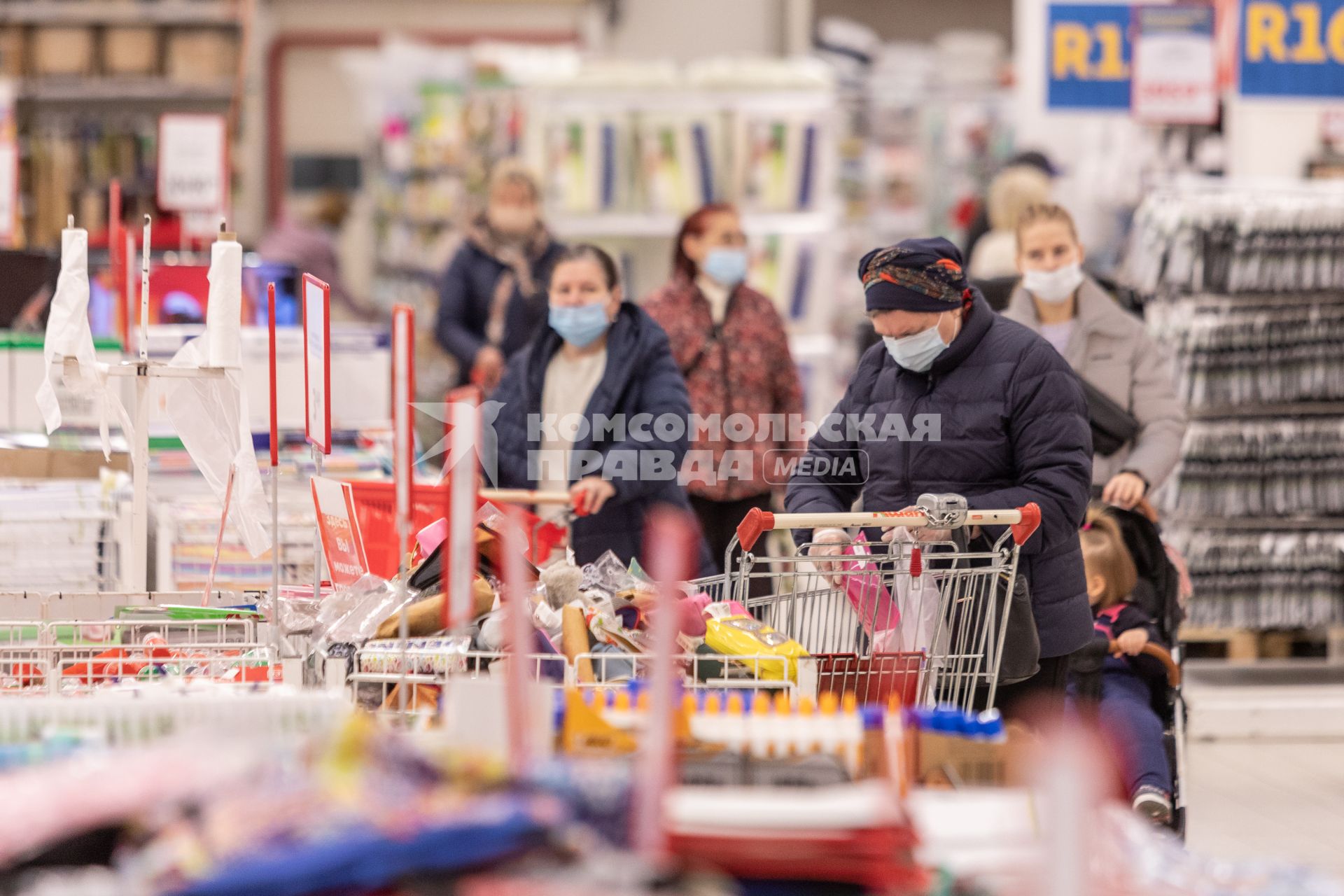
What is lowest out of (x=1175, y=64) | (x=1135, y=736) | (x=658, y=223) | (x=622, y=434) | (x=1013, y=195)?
(x=1135, y=736)

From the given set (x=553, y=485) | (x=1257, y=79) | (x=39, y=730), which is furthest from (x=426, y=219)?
(x=39, y=730)

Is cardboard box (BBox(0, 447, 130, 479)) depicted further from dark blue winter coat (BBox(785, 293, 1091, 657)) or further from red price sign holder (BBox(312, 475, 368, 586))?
dark blue winter coat (BBox(785, 293, 1091, 657))

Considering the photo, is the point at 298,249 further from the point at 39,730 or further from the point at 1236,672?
the point at 39,730

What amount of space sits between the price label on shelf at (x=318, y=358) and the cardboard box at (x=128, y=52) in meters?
9.40

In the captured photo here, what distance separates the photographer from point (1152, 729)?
4.53 metres

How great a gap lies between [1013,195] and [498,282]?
2471 millimetres

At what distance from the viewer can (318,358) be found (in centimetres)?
319

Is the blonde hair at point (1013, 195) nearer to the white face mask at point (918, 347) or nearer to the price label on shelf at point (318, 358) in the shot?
the white face mask at point (918, 347)

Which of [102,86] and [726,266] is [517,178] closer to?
[726,266]

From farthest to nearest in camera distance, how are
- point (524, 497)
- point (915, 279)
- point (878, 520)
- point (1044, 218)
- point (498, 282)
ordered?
point (498, 282) < point (1044, 218) < point (524, 497) < point (915, 279) < point (878, 520)

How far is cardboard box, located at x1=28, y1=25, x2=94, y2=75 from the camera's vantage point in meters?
11.9

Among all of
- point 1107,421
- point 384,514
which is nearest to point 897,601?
point 384,514

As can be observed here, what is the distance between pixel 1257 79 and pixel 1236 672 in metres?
2.53

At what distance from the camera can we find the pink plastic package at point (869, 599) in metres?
3.46
